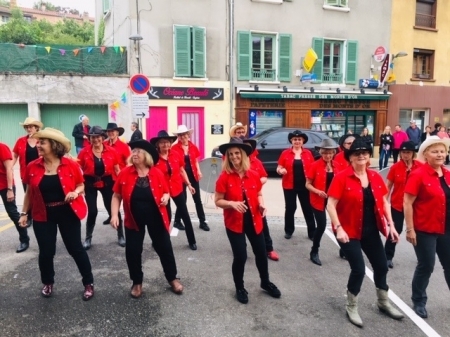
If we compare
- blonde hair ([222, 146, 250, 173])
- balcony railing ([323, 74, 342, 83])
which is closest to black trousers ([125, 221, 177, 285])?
blonde hair ([222, 146, 250, 173])

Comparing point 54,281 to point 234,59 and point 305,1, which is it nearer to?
point 234,59

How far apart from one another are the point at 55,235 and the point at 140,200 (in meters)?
0.98

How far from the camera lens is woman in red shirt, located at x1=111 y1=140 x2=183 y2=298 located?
3.97 m

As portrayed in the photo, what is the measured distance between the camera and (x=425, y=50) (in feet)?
65.6

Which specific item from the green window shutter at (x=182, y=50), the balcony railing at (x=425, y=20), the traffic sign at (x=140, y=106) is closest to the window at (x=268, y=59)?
the green window shutter at (x=182, y=50)

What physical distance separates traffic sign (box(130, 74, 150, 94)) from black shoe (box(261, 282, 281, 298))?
6321mm

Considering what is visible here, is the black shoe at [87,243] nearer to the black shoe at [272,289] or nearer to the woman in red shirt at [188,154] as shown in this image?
the woman in red shirt at [188,154]

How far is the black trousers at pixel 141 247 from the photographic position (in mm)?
4074

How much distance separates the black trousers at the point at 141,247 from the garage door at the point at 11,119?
13.5 meters

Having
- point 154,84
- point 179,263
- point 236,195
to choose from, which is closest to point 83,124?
point 154,84

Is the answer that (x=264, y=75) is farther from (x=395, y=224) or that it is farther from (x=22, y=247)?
(x=22, y=247)

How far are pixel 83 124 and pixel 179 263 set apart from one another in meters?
7.59

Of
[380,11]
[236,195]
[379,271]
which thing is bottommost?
[379,271]

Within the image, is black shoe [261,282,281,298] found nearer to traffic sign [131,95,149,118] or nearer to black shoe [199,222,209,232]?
black shoe [199,222,209,232]
